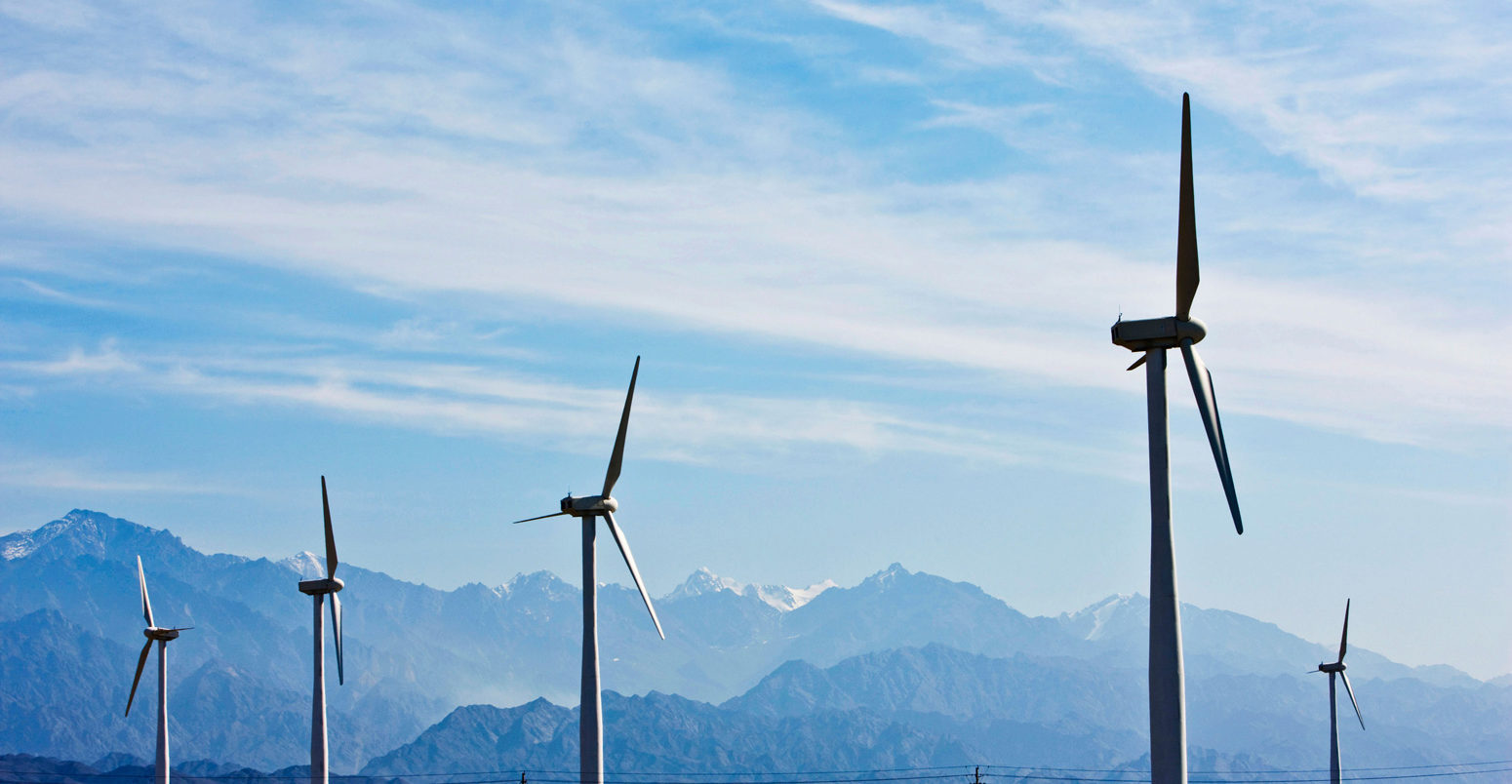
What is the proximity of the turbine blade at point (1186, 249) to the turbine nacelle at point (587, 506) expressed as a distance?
4294cm

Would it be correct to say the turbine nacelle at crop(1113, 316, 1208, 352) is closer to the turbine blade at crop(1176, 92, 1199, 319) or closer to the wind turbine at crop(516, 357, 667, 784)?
the turbine blade at crop(1176, 92, 1199, 319)

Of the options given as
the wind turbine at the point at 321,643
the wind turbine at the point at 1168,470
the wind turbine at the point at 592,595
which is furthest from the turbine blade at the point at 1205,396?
the wind turbine at the point at 321,643

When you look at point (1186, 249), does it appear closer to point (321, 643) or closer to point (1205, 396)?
point (1205, 396)

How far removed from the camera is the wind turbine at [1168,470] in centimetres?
5125

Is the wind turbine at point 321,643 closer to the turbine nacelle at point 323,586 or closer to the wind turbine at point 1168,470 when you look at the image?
the turbine nacelle at point 323,586

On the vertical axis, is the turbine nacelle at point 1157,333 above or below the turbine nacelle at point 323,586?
above

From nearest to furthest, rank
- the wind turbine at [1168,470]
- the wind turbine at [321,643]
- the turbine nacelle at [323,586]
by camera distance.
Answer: the wind turbine at [1168,470]
the wind turbine at [321,643]
the turbine nacelle at [323,586]

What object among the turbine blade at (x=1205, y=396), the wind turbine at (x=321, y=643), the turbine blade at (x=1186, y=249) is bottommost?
the wind turbine at (x=321, y=643)

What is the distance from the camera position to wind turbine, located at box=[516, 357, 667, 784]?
276ft

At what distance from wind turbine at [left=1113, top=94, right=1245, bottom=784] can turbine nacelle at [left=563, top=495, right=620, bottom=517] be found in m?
41.1

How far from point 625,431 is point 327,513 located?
25575 mm

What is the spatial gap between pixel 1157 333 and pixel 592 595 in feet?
141

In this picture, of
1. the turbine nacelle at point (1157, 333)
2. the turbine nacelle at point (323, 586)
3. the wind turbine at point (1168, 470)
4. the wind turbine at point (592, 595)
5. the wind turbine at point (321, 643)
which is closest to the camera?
the wind turbine at point (1168, 470)

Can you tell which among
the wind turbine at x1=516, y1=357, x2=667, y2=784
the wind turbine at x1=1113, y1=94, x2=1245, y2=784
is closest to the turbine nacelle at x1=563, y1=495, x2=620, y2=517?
the wind turbine at x1=516, y1=357, x2=667, y2=784
